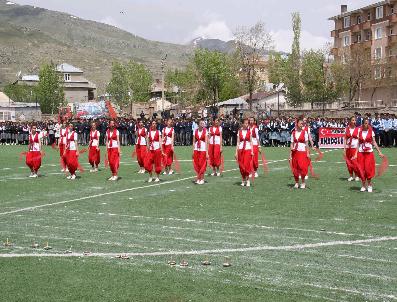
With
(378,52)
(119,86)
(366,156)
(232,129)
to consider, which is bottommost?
(366,156)

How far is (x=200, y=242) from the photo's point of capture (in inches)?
395

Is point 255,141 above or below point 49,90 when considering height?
below

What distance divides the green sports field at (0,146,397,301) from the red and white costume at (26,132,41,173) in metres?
3.43

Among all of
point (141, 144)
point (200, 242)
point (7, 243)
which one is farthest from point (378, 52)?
point (7, 243)

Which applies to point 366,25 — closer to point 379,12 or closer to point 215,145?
point 379,12

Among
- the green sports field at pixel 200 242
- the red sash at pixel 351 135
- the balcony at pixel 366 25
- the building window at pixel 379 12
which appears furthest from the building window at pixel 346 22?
the green sports field at pixel 200 242

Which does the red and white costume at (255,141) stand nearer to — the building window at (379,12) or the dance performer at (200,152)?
the dance performer at (200,152)

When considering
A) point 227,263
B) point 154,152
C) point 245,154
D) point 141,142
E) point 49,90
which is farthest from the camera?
point 49,90

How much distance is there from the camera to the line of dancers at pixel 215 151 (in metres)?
16.5

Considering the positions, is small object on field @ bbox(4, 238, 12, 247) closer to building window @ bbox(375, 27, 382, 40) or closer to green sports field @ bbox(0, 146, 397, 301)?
Answer: green sports field @ bbox(0, 146, 397, 301)

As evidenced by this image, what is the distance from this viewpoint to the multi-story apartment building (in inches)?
2810

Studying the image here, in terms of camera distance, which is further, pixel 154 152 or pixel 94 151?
pixel 94 151

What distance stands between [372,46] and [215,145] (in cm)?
6941

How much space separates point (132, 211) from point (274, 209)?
2.98 meters
